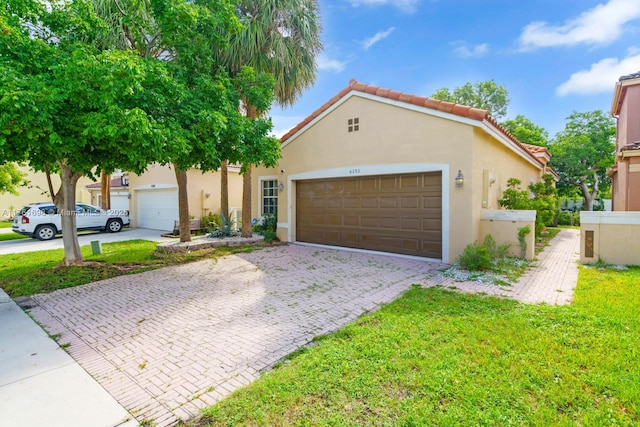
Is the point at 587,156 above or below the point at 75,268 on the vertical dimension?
above

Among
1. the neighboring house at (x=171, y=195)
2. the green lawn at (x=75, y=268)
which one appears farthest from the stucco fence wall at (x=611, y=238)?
the neighboring house at (x=171, y=195)

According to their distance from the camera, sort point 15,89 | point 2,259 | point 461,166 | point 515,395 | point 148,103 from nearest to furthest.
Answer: point 515,395 < point 15,89 < point 148,103 < point 461,166 < point 2,259

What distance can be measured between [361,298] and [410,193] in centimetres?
461

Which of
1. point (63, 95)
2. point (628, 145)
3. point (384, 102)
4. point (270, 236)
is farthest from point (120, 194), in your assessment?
point (628, 145)

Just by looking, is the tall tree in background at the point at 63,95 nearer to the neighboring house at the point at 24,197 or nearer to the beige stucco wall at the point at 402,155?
the beige stucco wall at the point at 402,155

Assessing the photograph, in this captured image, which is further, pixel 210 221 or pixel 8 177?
pixel 210 221

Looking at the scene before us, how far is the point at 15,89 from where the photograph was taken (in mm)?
4809

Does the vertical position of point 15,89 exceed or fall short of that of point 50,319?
it exceeds it

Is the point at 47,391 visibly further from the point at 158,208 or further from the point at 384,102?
the point at 158,208

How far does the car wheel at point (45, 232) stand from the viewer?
15.0 meters

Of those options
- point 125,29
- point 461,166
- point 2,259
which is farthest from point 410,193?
point 2,259

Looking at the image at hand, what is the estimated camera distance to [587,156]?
23281 millimetres

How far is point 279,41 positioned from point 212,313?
9641 mm

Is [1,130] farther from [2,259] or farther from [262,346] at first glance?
[2,259]
